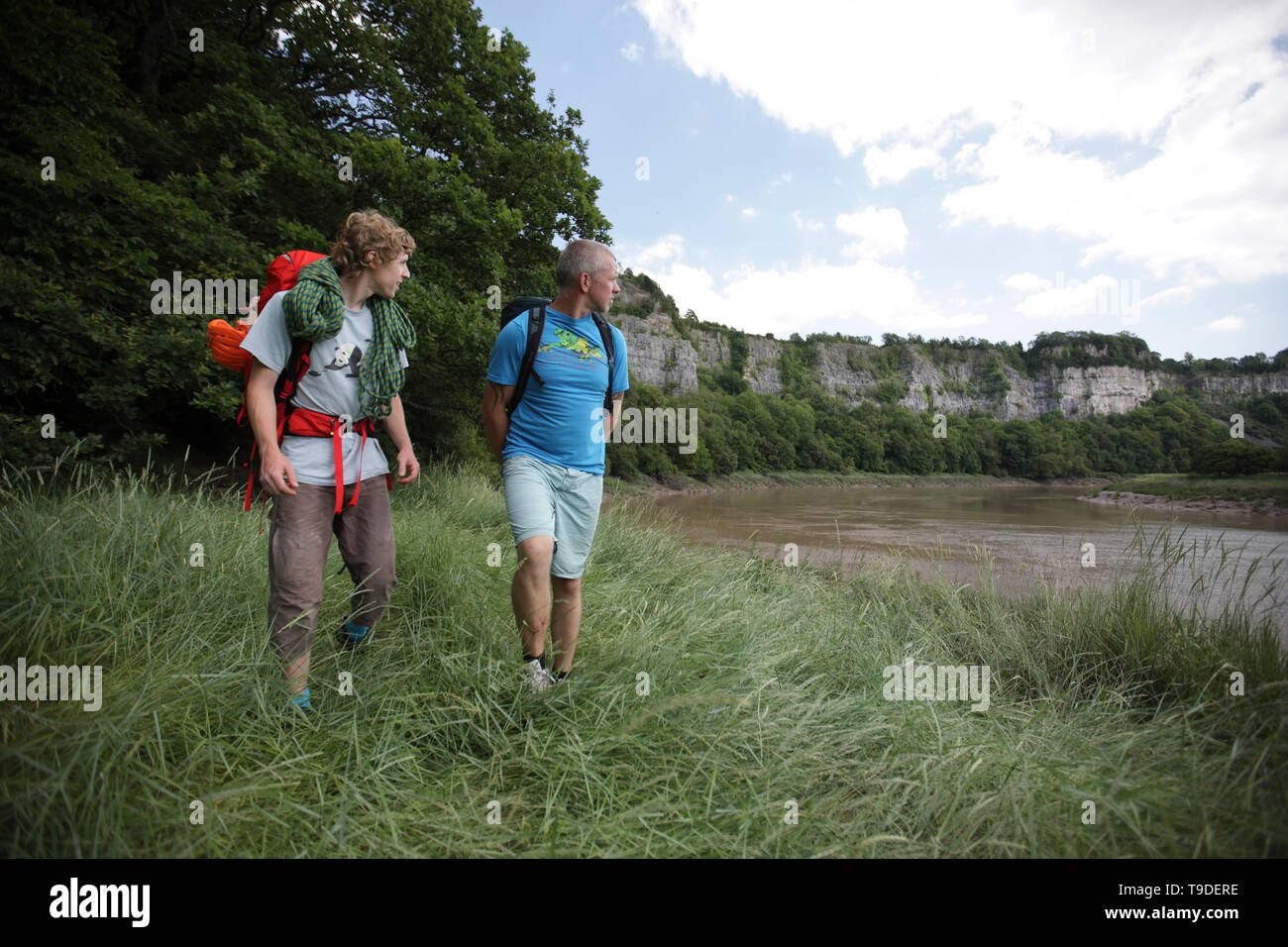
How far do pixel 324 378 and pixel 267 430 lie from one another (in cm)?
32

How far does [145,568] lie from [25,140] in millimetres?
5992

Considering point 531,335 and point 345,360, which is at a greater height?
point 531,335

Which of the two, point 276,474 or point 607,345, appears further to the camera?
point 607,345

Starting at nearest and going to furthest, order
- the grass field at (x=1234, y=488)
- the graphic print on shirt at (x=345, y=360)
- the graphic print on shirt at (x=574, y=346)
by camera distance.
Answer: the graphic print on shirt at (x=345, y=360) < the graphic print on shirt at (x=574, y=346) < the grass field at (x=1234, y=488)

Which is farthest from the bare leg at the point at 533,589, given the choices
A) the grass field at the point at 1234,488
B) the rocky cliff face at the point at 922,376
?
the rocky cliff face at the point at 922,376

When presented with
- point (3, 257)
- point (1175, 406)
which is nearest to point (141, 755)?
point (3, 257)

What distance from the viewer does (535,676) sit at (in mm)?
2357

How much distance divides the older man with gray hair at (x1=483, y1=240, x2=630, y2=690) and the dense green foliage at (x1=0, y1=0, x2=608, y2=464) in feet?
17.9

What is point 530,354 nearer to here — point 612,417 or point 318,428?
point 612,417

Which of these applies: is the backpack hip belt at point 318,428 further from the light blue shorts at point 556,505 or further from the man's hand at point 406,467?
the light blue shorts at point 556,505

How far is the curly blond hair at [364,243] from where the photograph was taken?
2324 millimetres

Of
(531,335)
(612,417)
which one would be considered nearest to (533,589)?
(612,417)

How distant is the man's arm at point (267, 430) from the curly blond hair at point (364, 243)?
56cm

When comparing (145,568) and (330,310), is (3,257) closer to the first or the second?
(145,568)
